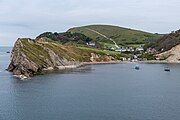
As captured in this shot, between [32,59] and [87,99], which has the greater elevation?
[32,59]

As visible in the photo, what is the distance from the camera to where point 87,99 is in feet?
310

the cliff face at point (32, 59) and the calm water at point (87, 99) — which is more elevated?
the cliff face at point (32, 59)

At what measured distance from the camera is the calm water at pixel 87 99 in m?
76.5

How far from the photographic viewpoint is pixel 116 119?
2859 inches

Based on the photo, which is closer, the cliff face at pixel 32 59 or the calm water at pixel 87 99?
the calm water at pixel 87 99

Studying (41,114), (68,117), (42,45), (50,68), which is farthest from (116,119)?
(42,45)

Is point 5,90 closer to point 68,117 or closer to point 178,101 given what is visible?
point 68,117

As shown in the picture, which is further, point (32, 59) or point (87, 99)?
point (32, 59)

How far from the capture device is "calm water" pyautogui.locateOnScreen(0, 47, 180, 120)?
251ft

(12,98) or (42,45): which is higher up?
(42,45)

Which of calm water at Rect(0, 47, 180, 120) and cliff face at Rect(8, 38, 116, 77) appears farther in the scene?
cliff face at Rect(8, 38, 116, 77)

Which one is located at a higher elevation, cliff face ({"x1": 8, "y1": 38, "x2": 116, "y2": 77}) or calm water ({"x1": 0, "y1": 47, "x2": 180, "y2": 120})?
cliff face ({"x1": 8, "y1": 38, "x2": 116, "y2": 77})

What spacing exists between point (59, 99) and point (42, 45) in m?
103

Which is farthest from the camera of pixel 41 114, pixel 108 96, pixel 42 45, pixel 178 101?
pixel 42 45
